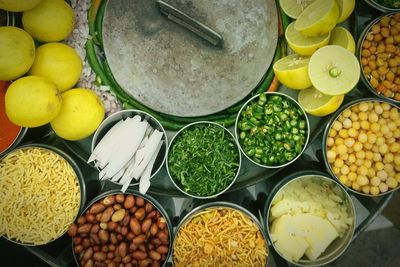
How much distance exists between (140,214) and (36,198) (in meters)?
0.63

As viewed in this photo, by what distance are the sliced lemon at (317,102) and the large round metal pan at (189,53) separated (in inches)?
Result: 11.9

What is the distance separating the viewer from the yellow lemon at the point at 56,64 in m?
2.37

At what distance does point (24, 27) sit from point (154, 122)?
0.95m

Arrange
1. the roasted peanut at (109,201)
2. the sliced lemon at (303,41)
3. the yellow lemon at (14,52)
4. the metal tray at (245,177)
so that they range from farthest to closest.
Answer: the metal tray at (245,177)
the roasted peanut at (109,201)
the sliced lemon at (303,41)
the yellow lemon at (14,52)

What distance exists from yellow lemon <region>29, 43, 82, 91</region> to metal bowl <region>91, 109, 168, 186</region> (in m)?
0.33

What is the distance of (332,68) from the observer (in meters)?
2.20

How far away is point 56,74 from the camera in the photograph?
2.38 meters

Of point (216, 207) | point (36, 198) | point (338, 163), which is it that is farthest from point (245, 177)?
point (36, 198)

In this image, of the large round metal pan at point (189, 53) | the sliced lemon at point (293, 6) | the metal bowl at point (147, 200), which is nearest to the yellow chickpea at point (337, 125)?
the large round metal pan at point (189, 53)

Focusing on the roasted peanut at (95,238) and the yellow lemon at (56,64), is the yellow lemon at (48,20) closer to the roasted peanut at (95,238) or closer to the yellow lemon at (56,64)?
the yellow lemon at (56,64)

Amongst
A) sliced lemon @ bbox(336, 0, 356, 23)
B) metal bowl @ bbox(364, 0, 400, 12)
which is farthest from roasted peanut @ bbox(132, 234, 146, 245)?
metal bowl @ bbox(364, 0, 400, 12)

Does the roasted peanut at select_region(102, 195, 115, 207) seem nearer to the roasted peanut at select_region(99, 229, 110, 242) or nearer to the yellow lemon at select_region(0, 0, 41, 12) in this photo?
the roasted peanut at select_region(99, 229, 110, 242)

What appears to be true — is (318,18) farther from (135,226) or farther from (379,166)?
(135,226)

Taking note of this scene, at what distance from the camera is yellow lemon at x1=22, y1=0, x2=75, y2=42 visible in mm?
2357
